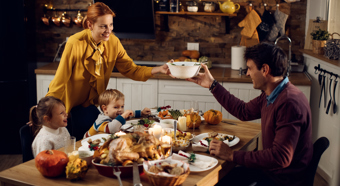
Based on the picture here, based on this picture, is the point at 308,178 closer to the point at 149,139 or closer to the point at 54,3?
the point at 149,139

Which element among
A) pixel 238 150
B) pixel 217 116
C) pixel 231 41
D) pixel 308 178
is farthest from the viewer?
pixel 231 41

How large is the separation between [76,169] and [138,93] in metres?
2.53

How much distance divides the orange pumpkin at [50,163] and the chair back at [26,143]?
570mm

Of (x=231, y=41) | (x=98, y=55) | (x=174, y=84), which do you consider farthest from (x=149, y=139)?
(x=231, y=41)

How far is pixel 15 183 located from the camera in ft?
5.53

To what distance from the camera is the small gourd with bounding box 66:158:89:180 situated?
1659 mm

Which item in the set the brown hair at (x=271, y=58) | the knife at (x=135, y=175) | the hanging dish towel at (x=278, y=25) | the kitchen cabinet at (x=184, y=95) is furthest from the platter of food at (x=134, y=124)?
the hanging dish towel at (x=278, y=25)

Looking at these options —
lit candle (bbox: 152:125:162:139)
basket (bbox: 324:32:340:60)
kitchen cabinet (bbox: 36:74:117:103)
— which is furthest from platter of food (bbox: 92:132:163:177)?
kitchen cabinet (bbox: 36:74:117:103)

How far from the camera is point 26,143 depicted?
2.22 meters

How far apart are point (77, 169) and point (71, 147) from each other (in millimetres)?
225

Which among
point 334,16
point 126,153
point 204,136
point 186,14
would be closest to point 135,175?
point 126,153

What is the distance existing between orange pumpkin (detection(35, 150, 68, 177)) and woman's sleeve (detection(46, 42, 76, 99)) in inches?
38.6

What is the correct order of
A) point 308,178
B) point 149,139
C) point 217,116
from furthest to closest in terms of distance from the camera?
point 217,116 < point 308,178 < point 149,139

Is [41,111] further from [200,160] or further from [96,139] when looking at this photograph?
[200,160]
